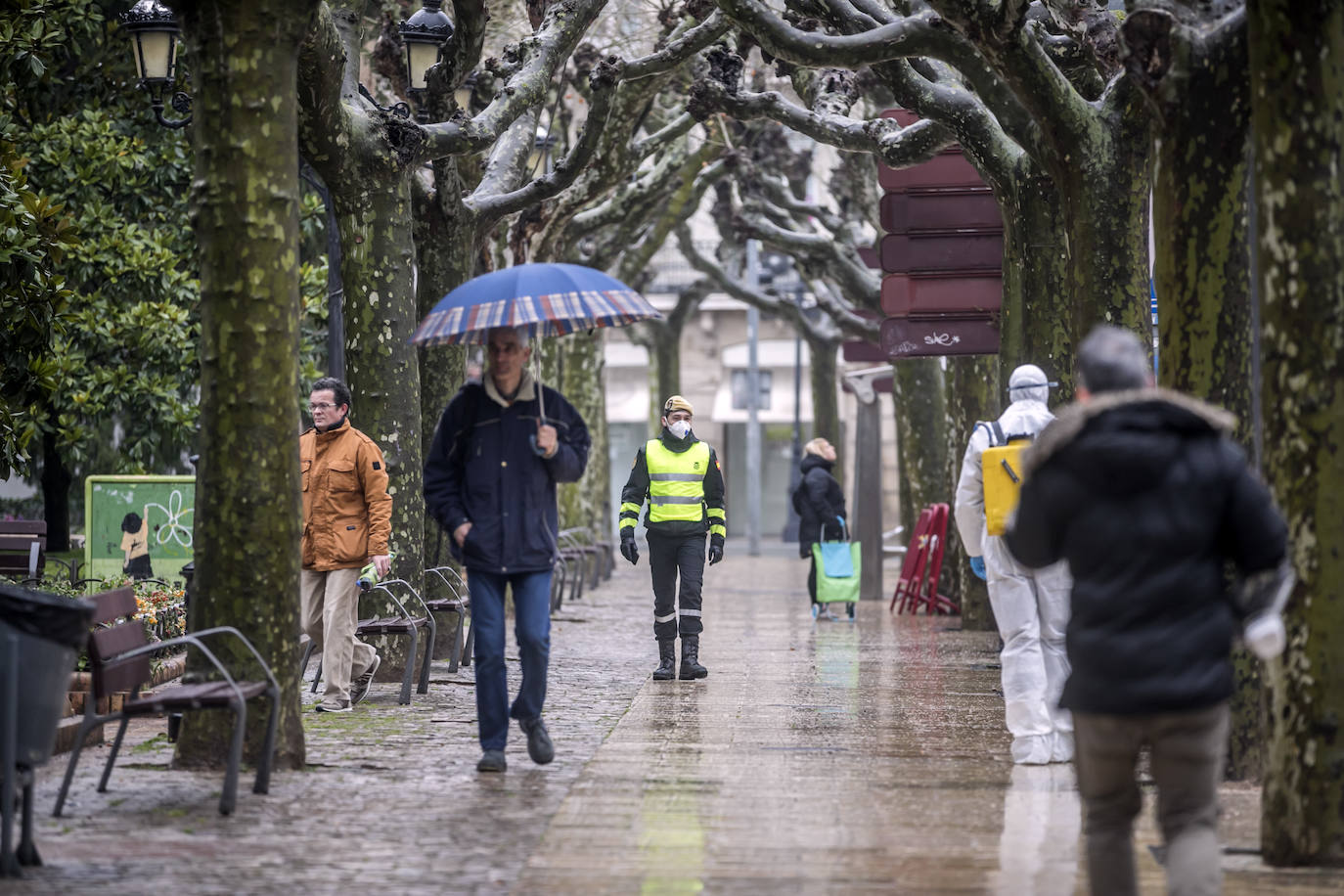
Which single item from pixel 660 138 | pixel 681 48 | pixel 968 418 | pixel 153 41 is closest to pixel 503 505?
pixel 153 41

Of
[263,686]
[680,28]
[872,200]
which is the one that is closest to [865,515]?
[872,200]

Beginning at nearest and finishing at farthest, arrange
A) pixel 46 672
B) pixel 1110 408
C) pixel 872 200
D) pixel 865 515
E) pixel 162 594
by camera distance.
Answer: pixel 1110 408 → pixel 46 672 → pixel 162 594 → pixel 865 515 → pixel 872 200

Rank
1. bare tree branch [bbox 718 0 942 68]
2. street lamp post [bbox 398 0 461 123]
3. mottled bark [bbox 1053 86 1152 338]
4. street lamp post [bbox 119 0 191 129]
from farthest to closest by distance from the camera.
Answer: street lamp post [bbox 398 0 461 123] < street lamp post [bbox 119 0 191 129] < bare tree branch [bbox 718 0 942 68] < mottled bark [bbox 1053 86 1152 338]

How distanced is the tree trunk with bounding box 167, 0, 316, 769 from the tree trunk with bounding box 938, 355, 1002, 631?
10.3m

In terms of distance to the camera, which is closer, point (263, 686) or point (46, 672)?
point (46, 672)

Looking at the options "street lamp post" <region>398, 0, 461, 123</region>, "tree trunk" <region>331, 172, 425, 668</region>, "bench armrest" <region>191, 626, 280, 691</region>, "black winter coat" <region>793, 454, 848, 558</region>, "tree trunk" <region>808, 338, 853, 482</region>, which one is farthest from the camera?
"tree trunk" <region>808, 338, 853, 482</region>

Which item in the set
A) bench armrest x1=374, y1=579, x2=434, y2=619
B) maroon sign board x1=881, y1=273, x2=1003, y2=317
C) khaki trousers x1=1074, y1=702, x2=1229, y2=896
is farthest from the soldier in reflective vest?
khaki trousers x1=1074, y1=702, x2=1229, y2=896

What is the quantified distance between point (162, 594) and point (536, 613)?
17.9 feet

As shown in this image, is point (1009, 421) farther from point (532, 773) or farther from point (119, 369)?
point (119, 369)

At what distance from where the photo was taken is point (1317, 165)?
6.31 meters

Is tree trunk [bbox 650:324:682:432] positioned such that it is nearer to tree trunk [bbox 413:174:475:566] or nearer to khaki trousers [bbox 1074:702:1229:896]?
tree trunk [bbox 413:174:475:566]

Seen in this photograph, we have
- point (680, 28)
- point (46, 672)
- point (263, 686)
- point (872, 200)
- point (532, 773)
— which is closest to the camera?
point (46, 672)

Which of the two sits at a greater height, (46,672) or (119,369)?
(119,369)

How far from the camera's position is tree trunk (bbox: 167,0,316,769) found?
26.9 ft
